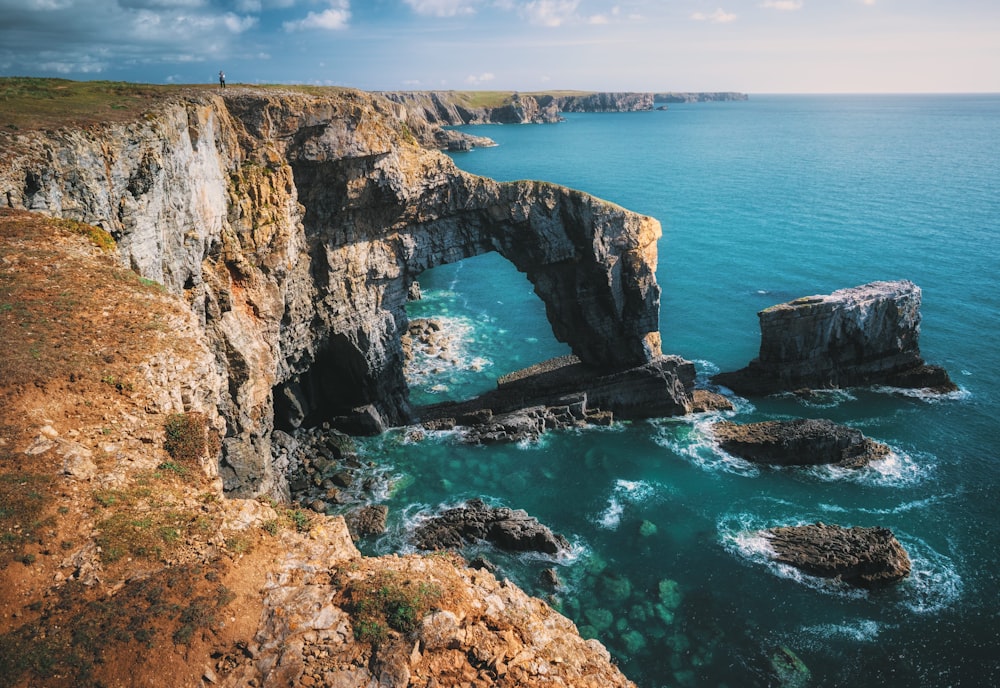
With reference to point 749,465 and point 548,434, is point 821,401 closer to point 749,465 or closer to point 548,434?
point 749,465

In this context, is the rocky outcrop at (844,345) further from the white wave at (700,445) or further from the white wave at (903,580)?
the white wave at (903,580)

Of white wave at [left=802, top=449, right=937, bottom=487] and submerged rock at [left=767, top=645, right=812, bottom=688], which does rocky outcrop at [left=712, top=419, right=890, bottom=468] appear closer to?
white wave at [left=802, top=449, right=937, bottom=487]

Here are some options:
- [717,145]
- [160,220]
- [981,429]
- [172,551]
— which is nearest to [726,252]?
[981,429]

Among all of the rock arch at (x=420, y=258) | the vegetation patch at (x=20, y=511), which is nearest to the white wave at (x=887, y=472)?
the rock arch at (x=420, y=258)

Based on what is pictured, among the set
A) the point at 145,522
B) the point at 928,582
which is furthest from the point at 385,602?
the point at 928,582

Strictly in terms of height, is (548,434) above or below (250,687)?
below

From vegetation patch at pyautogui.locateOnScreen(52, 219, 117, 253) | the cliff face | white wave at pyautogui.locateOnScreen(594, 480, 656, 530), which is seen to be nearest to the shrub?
vegetation patch at pyautogui.locateOnScreen(52, 219, 117, 253)
